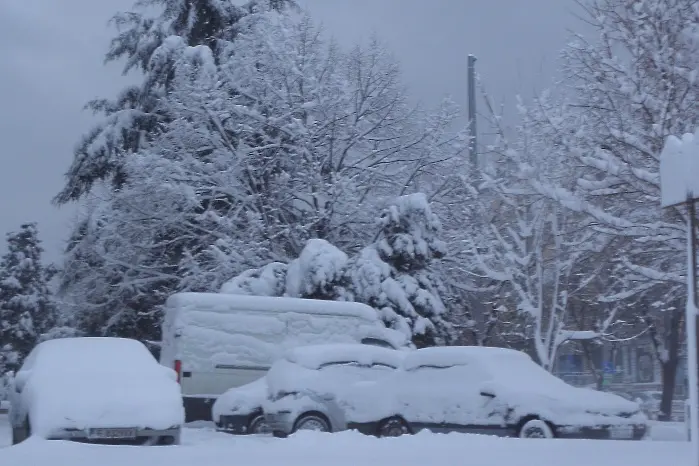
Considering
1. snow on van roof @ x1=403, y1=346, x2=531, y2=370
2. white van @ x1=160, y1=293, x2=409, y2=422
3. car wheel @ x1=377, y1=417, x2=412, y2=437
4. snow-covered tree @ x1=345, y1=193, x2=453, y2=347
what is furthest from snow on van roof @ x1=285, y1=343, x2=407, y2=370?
snow-covered tree @ x1=345, y1=193, x2=453, y2=347

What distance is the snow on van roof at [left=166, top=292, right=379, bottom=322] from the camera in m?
18.2

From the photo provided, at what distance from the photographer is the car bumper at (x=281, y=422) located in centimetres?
1473

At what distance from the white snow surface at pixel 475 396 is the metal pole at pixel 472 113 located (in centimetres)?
864

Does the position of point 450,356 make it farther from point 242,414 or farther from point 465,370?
point 242,414

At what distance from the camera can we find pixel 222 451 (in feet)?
30.1

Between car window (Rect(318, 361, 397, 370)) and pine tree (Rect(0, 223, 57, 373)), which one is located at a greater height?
pine tree (Rect(0, 223, 57, 373))

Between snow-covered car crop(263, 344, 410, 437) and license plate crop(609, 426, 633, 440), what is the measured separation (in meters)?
3.49

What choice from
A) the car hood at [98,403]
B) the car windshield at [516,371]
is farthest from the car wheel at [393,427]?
the car hood at [98,403]

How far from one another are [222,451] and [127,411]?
8.19 ft

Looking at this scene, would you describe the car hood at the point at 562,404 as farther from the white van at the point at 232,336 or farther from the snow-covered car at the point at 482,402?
the white van at the point at 232,336

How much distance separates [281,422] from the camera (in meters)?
Answer: 14.8

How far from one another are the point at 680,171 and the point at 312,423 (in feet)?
29.4

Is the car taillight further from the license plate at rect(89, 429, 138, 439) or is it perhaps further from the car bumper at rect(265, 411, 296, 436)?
the license plate at rect(89, 429, 138, 439)

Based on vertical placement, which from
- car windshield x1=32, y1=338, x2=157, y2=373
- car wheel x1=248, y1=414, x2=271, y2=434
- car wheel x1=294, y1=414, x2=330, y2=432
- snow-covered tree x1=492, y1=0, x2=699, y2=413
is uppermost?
snow-covered tree x1=492, y1=0, x2=699, y2=413
